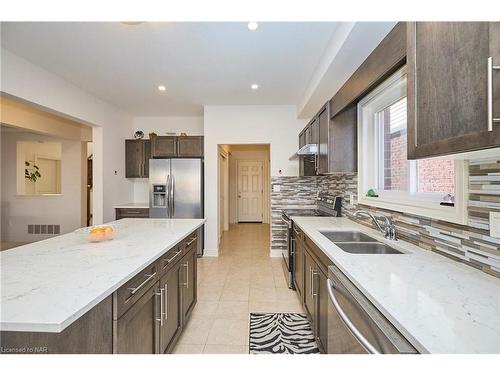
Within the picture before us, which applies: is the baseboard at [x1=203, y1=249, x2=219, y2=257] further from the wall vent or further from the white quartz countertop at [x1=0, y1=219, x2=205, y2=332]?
the wall vent

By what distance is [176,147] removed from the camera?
178 inches

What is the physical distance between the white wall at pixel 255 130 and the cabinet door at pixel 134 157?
4.79 feet

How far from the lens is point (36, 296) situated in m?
0.83

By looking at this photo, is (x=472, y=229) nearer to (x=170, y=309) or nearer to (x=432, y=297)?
→ (x=432, y=297)

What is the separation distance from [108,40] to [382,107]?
107 inches

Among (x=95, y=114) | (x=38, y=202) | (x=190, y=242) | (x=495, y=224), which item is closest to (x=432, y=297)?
(x=495, y=224)

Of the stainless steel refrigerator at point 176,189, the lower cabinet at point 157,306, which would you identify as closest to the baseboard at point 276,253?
the stainless steel refrigerator at point 176,189

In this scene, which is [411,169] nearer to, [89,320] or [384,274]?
[384,274]

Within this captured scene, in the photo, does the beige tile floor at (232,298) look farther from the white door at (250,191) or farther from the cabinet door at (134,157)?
the white door at (250,191)

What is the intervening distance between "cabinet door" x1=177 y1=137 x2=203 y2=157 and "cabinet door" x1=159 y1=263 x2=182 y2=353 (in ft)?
9.80

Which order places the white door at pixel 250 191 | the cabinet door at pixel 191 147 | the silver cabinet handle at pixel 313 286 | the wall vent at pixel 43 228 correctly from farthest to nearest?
the white door at pixel 250 191
the wall vent at pixel 43 228
the cabinet door at pixel 191 147
the silver cabinet handle at pixel 313 286

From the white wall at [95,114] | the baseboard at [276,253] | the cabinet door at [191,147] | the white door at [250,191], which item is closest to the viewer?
the white wall at [95,114]

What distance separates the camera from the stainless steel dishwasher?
75cm

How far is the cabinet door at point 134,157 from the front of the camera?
4.74m
